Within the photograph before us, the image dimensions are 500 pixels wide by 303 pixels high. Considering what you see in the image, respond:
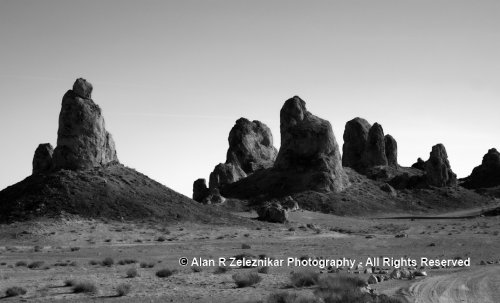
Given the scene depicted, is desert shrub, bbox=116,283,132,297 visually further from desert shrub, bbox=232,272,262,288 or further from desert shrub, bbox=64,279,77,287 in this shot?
desert shrub, bbox=232,272,262,288

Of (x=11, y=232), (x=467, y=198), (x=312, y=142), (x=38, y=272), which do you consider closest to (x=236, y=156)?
(x=312, y=142)

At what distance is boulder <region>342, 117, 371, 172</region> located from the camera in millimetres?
115938

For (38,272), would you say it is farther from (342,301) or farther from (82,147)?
(82,147)

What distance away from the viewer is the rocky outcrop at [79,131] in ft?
180

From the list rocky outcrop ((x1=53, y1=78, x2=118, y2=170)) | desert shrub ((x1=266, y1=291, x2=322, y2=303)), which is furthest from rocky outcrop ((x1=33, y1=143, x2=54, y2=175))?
desert shrub ((x1=266, y1=291, x2=322, y2=303))

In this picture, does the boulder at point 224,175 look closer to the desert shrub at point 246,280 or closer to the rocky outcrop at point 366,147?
the rocky outcrop at point 366,147

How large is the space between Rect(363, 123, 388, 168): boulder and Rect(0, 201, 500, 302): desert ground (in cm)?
4421

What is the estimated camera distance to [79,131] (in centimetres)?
5462

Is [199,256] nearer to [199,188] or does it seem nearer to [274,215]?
[274,215]

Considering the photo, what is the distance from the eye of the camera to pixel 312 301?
15.2 meters

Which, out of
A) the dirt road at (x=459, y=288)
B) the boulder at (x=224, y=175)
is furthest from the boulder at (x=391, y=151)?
the dirt road at (x=459, y=288)

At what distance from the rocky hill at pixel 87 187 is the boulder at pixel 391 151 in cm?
6718

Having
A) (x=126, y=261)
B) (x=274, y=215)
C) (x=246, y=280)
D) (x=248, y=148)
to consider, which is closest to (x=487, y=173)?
(x=248, y=148)

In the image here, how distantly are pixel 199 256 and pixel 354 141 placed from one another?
87.0 meters
